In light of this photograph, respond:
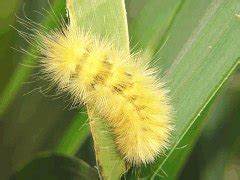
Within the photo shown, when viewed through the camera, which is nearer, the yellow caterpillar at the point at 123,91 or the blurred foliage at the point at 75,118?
the yellow caterpillar at the point at 123,91

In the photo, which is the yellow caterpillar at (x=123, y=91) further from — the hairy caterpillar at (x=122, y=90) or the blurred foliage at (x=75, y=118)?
the blurred foliage at (x=75, y=118)

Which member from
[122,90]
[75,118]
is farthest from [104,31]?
[75,118]

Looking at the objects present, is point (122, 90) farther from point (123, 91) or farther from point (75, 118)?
point (75, 118)

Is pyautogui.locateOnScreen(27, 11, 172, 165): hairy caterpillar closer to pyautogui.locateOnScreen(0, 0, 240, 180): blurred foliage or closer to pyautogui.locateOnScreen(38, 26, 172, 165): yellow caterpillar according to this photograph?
pyautogui.locateOnScreen(38, 26, 172, 165): yellow caterpillar

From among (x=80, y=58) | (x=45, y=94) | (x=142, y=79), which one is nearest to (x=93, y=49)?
(x=80, y=58)

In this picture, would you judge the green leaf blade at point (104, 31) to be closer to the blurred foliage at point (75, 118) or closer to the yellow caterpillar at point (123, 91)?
the yellow caterpillar at point (123, 91)

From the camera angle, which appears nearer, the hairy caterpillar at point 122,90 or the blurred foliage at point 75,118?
the hairy caterpillar at point 122,90

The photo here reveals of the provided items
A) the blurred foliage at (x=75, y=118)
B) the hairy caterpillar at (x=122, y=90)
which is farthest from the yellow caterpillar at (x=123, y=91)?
the blurred foliage at (x=75, y=118)
